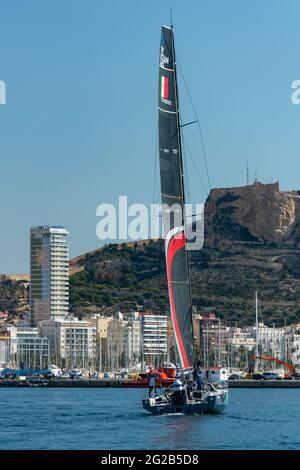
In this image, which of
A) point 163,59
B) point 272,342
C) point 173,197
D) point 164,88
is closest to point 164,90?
point 164,88

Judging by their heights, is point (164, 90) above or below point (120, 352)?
above

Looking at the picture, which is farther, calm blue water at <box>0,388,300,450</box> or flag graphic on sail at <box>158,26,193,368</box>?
flag graphic on sail at <box>158,26,193,368</box>

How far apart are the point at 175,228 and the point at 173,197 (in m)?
1.19

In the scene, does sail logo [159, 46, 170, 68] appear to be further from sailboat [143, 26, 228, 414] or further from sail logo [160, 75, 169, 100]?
sail logo [160, 75, 169, 100]

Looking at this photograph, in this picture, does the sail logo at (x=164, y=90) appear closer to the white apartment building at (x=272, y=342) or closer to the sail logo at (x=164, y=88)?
the sail logo at (x=164, y=88)

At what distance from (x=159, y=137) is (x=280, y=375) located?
93.4 meters

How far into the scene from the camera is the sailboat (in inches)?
2010

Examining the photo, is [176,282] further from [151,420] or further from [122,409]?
[122,409]

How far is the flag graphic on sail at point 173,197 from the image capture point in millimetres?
51125

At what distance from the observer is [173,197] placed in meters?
51.1

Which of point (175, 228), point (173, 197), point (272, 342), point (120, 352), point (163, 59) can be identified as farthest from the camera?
point (120, 352)

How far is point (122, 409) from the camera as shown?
6600cm

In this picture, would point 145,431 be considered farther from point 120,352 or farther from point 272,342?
point 120,352

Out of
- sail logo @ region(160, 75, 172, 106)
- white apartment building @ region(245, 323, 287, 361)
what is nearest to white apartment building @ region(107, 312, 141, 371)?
white apartment building @ region(245, 323, 287, 361)
